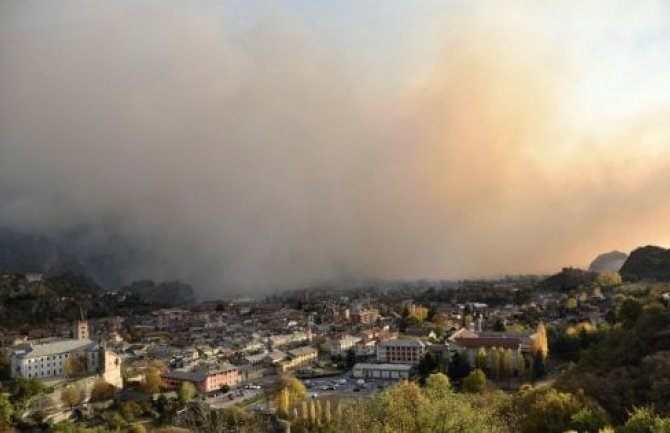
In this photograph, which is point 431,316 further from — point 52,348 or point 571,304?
point 52,348

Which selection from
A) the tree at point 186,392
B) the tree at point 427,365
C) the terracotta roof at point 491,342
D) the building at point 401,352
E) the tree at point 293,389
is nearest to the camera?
the tree at point 293,389

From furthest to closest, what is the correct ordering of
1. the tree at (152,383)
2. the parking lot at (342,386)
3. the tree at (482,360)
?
1. the tree at (482,360)
2. the parking lot at (342,386)
3. the tree at (152,383)

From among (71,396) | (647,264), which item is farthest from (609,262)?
(71,396)

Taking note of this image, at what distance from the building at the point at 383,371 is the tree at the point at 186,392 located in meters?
7.77

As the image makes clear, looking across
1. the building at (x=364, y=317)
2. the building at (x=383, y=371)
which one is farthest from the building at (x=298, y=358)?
the building at (x=364, y=317)

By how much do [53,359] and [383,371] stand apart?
1391cm

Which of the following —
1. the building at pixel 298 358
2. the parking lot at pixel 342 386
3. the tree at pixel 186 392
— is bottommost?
the parking lot at pixel 342 386

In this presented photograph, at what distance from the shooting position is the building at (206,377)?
25688 mm

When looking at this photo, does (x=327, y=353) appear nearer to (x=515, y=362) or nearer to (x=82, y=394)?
(x=515, y=362)

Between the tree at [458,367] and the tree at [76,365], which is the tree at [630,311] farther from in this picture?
the tree at [76,365]

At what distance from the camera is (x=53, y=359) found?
26.3m

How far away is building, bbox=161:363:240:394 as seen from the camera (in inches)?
1011

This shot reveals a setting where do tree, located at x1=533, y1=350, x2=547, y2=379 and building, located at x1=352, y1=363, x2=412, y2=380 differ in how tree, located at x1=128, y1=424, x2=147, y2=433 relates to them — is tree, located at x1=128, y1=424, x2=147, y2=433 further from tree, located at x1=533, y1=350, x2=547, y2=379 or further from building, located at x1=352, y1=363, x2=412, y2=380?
tree, located at x1=533, y1=350, x2=547, y2=379

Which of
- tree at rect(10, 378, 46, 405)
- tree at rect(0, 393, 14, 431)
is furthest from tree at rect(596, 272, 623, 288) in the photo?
tree at rect(0, 393, 14, 431)
